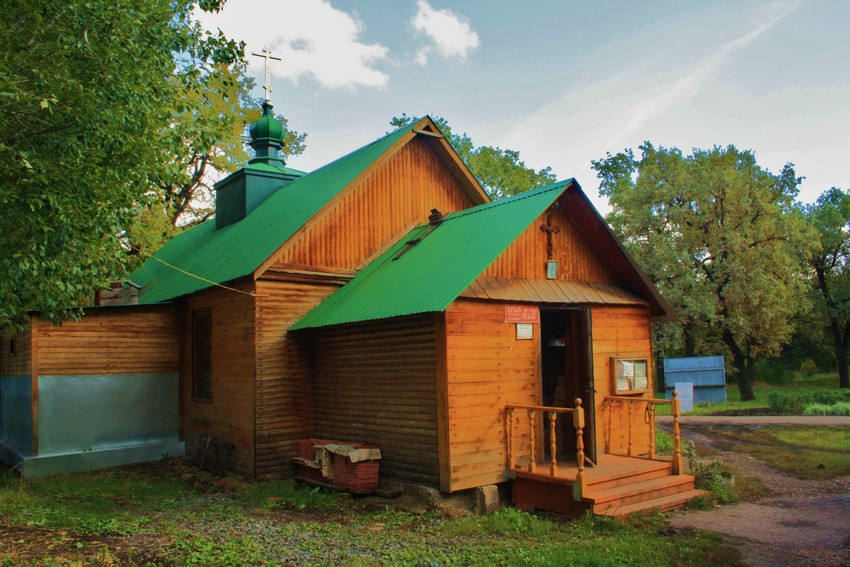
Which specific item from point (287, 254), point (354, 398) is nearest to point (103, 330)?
point (287, 254)

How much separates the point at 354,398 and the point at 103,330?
594 cm

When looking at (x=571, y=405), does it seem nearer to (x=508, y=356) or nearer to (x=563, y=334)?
(x=563, y=334)

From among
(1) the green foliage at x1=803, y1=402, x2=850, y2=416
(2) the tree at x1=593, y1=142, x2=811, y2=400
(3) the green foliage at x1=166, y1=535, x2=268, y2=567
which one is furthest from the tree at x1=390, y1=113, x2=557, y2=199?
(3) the green foliage at x1=166, y1=535, x2=268, y2=567

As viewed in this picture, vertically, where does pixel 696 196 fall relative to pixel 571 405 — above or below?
above

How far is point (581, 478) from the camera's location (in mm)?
9297

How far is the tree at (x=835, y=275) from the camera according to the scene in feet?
128

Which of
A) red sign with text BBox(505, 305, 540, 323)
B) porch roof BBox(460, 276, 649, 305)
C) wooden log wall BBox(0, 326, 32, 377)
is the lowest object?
wooden log wall BBox(0, 326, 32, 377)

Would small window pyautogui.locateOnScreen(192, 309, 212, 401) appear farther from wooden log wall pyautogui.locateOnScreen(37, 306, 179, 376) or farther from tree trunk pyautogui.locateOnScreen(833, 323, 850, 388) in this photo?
tree trunk pyautogui.locateOnScreen(833, 323, 850, 388)

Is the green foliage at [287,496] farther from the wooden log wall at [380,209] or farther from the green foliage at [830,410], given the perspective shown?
the green foliage at [830,410]

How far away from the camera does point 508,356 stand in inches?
418

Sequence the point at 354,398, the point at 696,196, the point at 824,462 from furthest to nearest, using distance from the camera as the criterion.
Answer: the point at 696,196 → the point at 824,462 → the point at 354,398

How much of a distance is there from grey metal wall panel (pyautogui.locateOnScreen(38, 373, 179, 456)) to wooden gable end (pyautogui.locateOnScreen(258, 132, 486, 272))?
4748 mm

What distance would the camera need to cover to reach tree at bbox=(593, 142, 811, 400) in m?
29.2

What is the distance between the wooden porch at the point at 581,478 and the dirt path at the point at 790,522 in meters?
0.53
